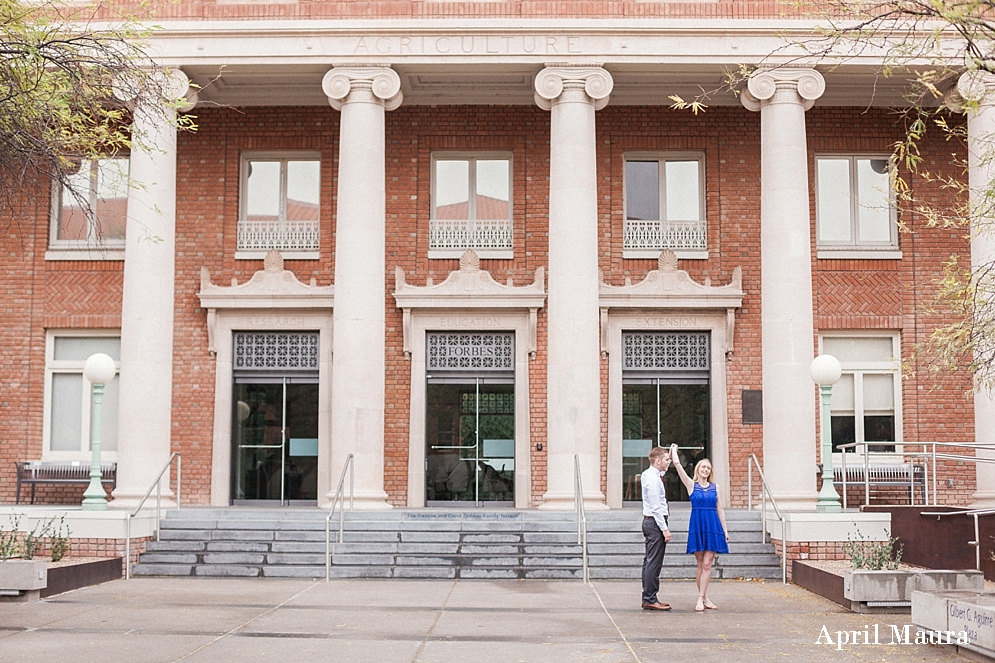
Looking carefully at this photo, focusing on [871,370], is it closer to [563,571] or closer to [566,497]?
[566,497]

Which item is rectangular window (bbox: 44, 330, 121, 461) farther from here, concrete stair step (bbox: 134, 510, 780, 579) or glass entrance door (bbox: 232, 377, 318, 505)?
concrete stair step (bbox: 134, 510, 780, 579)

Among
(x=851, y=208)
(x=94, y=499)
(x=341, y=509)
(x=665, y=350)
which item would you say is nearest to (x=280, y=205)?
(x=94, y=499)

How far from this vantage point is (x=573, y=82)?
1927 centimetres

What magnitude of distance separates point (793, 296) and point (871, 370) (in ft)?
13.1

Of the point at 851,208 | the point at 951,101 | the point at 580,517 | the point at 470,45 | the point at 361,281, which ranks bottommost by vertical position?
the point at 580,517

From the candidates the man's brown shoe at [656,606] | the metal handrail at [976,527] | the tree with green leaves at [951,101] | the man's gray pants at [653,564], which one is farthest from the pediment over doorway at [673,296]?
the man's brown shoe at [656,606]

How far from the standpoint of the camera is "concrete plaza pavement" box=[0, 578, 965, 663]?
9859 mm

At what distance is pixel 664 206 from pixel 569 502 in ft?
22.5

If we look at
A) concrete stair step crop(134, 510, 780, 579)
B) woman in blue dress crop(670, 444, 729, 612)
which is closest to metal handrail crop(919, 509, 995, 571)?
concrete stair step crop(134, 510, 780, 579)

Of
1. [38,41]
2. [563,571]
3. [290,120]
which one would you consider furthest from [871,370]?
[38,41]

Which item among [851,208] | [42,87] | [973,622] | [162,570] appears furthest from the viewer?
[851,208]

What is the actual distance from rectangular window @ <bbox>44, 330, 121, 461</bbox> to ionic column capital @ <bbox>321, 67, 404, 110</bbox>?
6758mm

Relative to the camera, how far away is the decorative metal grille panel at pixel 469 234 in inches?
867

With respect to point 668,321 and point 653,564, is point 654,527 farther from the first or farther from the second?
point 668,321
